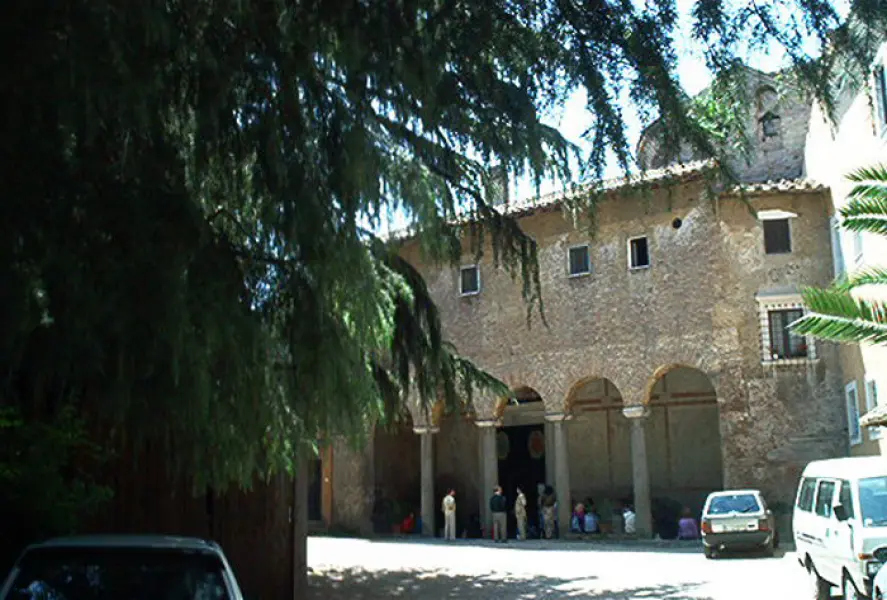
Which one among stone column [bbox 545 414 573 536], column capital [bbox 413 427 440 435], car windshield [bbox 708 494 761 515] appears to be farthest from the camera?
column capital [bbox 413 427 440 435]

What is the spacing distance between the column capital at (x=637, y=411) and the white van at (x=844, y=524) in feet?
46.8

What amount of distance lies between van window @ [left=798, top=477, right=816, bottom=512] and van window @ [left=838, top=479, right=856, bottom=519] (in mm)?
1426

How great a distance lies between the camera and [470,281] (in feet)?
106

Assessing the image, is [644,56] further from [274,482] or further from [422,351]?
[274,482]

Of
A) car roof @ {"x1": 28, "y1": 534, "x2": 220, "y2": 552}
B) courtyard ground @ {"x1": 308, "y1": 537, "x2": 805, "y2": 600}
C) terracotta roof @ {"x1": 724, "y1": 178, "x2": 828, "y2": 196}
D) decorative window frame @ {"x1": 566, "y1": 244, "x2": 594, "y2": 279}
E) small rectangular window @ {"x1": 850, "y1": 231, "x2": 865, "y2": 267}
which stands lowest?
courtyard ground @ {"x1": 308, "y1": 537, "x2": 805, "y2": 600}

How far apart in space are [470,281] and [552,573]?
47.6 ft

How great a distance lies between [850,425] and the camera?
984 inches

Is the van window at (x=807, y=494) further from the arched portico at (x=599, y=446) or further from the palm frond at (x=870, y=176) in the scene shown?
the arched portico at (x=599, y=446)

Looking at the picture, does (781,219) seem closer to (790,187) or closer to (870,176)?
(790,187)

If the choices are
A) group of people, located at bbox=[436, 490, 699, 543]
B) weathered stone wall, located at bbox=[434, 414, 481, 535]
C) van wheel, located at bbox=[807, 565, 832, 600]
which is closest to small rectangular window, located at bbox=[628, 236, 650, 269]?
group of people, located at bbox=[436, 490, 699, 543]

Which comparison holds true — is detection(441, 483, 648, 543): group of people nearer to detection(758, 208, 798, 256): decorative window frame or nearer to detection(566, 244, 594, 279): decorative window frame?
detection(566, 244, 594, 279): decorative window frame

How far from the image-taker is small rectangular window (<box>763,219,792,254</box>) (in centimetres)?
2695

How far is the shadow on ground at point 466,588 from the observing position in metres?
15.5

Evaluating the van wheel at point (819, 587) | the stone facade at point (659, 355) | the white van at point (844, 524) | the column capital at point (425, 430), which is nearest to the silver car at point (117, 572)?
the white van at point (844, 524)
